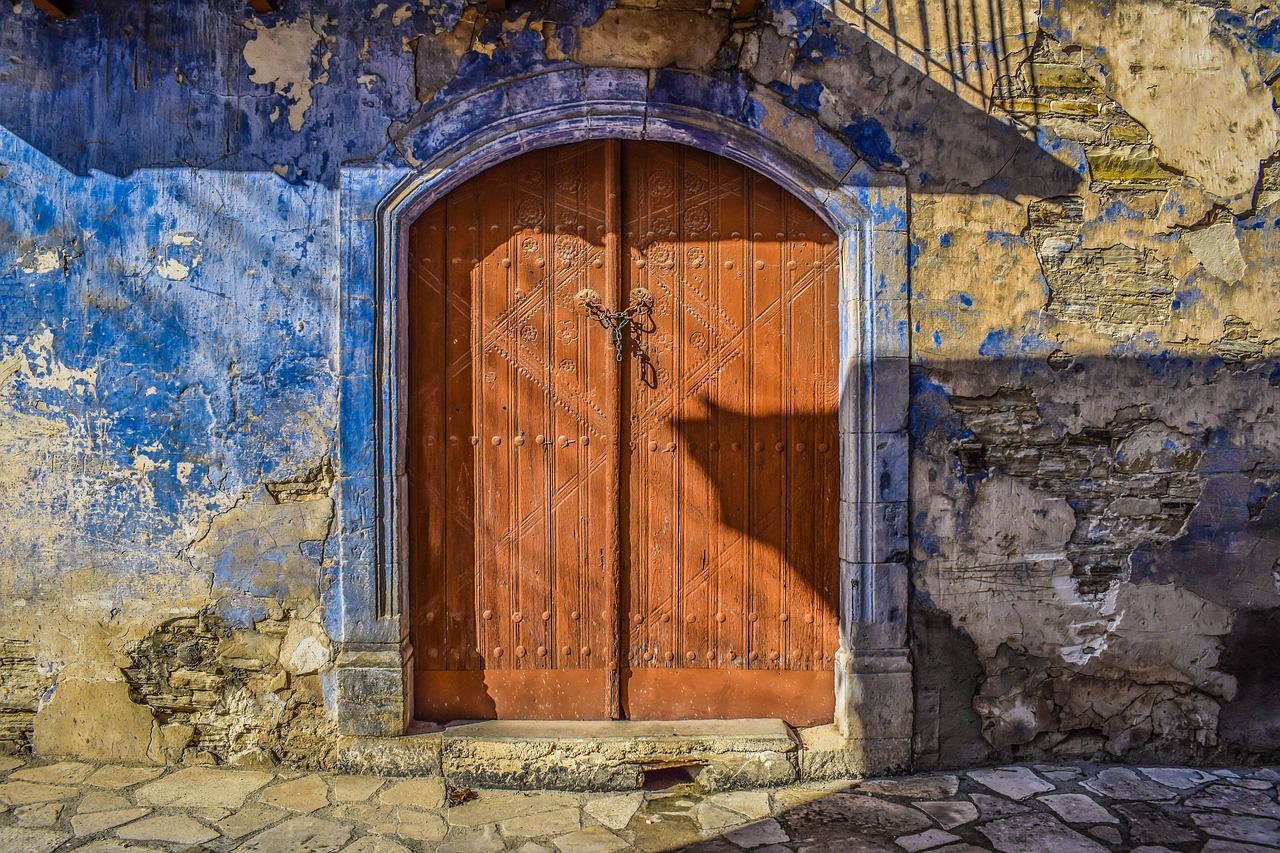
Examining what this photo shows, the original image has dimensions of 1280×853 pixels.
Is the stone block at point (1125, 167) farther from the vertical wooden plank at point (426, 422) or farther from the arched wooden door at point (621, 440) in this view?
the vertical wooden plank at point (426, 422)

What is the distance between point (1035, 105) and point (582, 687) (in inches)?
125

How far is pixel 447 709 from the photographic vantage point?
347cm

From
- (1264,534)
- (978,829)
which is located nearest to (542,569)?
(978,829)

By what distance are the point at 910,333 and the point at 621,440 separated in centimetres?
132

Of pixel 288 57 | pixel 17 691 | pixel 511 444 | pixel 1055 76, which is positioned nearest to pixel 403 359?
pixel 511 444

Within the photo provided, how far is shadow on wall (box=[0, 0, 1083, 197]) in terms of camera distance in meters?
3.25

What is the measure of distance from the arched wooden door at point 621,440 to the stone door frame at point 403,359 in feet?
0.49

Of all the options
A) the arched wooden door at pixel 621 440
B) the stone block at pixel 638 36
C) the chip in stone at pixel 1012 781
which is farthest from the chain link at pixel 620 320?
the chip in stone at pixel 1012 781

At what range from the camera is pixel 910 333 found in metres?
3.32

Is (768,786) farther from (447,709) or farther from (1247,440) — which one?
(1247,440)

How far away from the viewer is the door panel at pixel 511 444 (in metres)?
3.44

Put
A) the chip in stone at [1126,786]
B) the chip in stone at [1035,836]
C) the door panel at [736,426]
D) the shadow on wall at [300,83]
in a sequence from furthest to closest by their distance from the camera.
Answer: the door panel at [736,426]
the shadow on wall at [300,83]
the chip in stone at [1126,786]
the chip in stone at [1035,836]

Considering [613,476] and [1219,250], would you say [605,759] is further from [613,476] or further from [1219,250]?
[1219,250]

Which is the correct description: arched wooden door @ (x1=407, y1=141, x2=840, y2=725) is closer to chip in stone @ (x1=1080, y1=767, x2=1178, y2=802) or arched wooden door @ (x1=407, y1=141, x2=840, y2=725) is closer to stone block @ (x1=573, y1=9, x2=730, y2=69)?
stone block @ (x1=573, y1=9, x2=730, y2=69)
